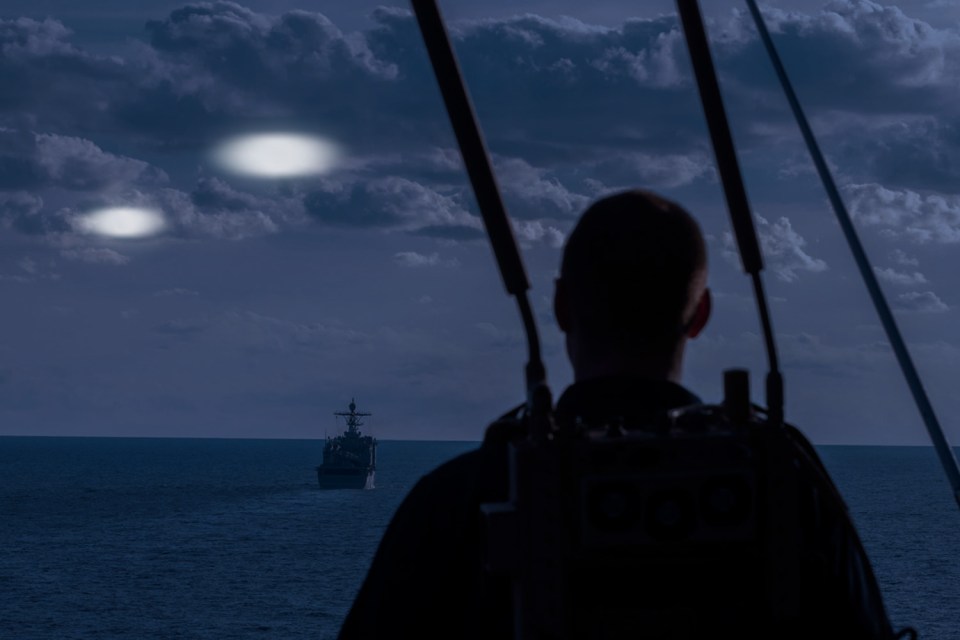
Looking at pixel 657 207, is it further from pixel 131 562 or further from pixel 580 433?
pixel 131 562

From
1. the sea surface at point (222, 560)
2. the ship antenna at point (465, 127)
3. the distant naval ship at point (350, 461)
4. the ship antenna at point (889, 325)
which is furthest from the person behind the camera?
the distant naval ship at point (350, 461)

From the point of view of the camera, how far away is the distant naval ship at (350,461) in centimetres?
15888

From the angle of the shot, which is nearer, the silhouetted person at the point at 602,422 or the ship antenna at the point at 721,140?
the silhouetted person at the point at 602,422

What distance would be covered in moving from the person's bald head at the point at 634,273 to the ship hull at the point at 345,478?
163m

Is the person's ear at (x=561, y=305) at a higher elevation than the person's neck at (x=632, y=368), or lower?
higher

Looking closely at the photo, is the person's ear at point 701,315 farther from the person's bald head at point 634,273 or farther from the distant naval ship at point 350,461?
the distant naval ship at point 350,461

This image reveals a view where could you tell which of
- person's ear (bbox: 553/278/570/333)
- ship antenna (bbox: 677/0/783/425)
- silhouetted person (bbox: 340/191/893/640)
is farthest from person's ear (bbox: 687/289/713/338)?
person's ear (bbox: 553/278/570/333)

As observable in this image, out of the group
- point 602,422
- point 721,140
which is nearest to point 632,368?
point 602,422

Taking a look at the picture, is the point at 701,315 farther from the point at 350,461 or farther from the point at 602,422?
the point at 350,461

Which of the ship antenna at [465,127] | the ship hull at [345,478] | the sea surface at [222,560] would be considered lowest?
the sea surface at [222,560]

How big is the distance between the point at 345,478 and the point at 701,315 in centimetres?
16884

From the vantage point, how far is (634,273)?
2.44 meters

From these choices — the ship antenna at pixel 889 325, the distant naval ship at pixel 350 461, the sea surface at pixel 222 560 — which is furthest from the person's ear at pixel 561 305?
the distant naval ship at pixel 350 461

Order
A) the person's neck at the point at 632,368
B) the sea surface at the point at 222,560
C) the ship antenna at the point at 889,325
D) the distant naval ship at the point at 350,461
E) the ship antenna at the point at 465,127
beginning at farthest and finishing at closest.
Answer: the distant naval ship at the point at 350,461 < the sea surface at the point at 222,560 < the ship antenna at the point at 889,325 < the person's neck at the point at 632,368 < the ship antenna at the point at 465,127
